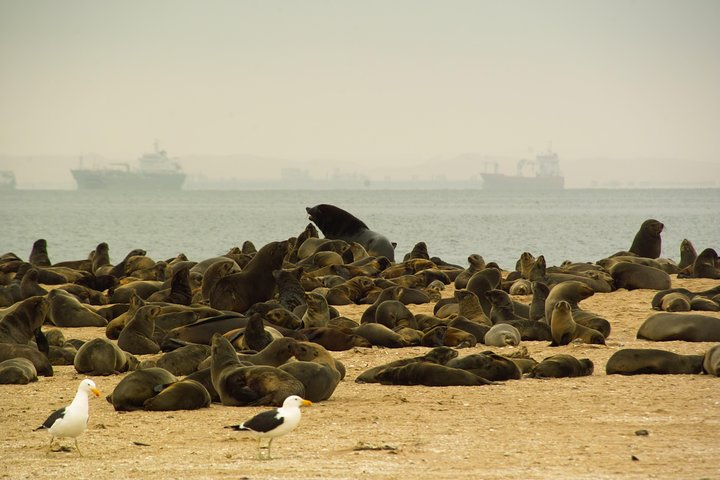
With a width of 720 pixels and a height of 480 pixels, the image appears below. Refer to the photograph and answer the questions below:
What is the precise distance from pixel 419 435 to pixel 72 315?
277 inches

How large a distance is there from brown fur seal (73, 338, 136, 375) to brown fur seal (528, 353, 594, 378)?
11.4 ft

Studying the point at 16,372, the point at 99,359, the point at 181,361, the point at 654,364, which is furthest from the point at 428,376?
the point at 16,372

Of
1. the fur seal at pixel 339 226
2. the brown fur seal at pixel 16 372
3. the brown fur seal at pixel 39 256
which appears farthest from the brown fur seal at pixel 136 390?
the brown fur seal at pixel 39 256

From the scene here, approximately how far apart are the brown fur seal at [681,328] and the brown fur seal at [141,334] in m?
4.75

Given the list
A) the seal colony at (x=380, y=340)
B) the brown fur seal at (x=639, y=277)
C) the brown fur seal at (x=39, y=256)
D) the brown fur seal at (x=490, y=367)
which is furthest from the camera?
the brown fur seal at (x=39, y=256)

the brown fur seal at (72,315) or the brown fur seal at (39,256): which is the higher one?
the brown fur seal at (72,315)

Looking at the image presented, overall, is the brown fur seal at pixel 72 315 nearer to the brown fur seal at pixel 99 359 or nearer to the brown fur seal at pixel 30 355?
the brown fur seal at pixel 30 355

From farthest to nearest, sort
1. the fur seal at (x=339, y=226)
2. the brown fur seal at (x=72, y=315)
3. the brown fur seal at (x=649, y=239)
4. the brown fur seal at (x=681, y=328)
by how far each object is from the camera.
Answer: the fur seal at (x=339, y=226)
the brown fur seal at (x=649, y=239)
the brown fur seal at (x=72, y=315)
the brown fur seal at (x=681, y=328)

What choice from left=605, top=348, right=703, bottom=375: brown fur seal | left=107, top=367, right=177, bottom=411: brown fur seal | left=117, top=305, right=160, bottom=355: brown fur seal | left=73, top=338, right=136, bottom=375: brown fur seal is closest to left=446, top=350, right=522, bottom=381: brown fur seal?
left=605, top=348, right=703, bottom=375: brown fur seal

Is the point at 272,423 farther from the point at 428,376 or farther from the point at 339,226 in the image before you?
the point at 339,226

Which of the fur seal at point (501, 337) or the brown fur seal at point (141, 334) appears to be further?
the fur seal at point (501, 337)

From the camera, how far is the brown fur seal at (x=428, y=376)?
8938mm

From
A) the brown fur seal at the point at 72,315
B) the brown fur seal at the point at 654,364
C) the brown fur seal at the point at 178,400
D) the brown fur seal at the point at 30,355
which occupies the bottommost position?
the brown fur seal at the point at 72,315

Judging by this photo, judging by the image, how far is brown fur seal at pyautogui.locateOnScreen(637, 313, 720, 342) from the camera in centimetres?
1095
